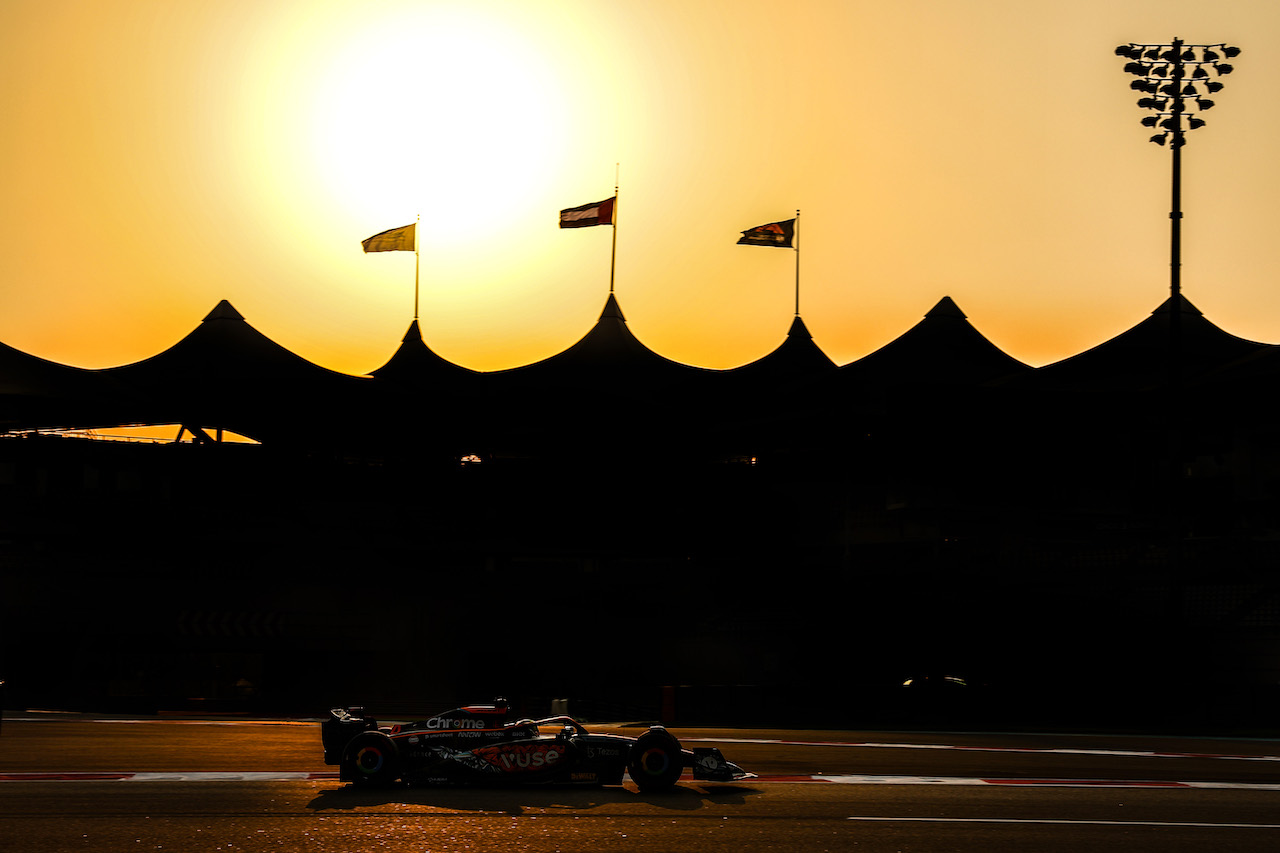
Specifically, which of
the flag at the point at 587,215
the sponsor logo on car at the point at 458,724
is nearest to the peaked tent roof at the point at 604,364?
the flag at the point at 587,215

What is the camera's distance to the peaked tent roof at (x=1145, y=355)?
4622 cm

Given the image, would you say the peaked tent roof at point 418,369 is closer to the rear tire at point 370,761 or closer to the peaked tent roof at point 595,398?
the peaked tent roof at point 595,398

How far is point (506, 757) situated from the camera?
15273 millimetres

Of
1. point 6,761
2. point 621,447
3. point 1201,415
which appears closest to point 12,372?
point 621,447

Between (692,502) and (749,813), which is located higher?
(692,502)

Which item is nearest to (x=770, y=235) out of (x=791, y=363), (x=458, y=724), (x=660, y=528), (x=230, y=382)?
(x=791, y=363)

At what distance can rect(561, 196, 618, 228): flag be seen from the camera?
50.8m

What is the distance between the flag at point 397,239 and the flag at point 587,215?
19.4ft

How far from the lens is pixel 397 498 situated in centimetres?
4972

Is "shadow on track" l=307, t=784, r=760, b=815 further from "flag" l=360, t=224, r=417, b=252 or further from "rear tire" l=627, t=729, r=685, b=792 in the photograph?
"flag" l=360, t=224, r=417, b=252

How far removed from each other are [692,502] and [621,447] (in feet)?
16.6

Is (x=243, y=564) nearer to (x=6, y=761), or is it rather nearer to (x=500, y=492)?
(x=500, y=492)

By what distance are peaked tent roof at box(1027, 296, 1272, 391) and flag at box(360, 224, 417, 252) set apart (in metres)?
23.1

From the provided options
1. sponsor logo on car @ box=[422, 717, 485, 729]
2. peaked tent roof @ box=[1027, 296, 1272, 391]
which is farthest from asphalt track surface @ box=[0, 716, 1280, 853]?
peaked tent roof @ box=[1027, 296, 1272, 391]
